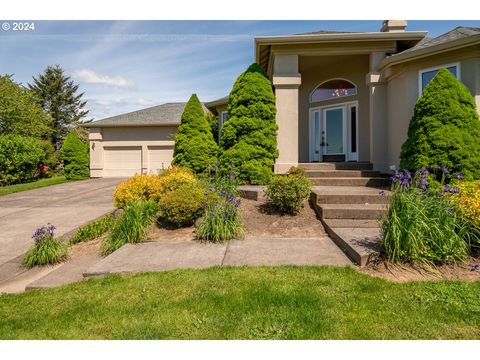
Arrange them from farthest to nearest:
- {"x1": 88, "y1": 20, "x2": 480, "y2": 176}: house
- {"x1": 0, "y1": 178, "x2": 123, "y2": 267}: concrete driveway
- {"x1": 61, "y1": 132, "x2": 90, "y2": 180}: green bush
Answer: {"x1": 61, "y1": 132, "x2": 90, "y2": 180}: green bush
{"x1": 88, "y1": 20, "x2": 480, "y2": 176}: house
{"x1": 0, "y1": 178, "x2": 123, "y2": 267}: concrete driveway

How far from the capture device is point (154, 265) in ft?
13.5

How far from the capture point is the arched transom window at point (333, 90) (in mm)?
9938

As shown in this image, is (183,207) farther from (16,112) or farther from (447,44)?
(16,112)

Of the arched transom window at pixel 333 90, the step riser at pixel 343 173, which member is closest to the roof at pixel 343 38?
the arched transom window at pixel 333 90

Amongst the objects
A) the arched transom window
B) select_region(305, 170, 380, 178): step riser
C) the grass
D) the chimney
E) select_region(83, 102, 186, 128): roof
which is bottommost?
the grass

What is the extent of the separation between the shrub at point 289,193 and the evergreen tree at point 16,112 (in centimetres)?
2555

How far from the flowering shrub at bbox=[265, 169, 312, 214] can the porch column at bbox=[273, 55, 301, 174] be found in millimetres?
2600

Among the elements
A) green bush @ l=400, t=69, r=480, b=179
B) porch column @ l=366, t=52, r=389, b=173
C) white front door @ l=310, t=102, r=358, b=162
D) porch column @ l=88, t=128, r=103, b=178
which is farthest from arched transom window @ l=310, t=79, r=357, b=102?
porch column @ l=88, t=128, r=103, b=178

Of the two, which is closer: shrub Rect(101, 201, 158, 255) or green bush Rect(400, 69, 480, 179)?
shrub Rect(101, 201, 158, 255)

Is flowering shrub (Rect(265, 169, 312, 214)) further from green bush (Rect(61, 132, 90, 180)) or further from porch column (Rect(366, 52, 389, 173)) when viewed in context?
green bush (Rect(61, 132, 90, 180))

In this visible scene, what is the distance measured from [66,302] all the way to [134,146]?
17.1 meters

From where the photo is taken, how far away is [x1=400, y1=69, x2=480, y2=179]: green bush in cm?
598

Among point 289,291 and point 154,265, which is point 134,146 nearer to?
point 154,265
